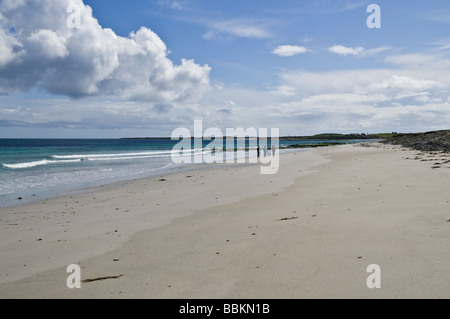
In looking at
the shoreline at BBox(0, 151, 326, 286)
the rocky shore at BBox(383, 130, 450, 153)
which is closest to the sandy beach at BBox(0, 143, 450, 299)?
the shoreline at BBox(0, 151, 326, 286)

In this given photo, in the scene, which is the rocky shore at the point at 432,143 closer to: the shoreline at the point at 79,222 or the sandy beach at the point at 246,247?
the sandy beach at the point at 246,247

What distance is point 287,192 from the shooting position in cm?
1329

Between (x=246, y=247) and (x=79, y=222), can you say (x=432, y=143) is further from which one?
(x=79, y=222)

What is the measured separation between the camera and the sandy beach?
15.1 feet

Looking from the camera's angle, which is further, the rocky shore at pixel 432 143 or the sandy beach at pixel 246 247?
the rocky shore at pixel 432 143

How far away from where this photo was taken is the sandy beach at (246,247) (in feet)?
15.1

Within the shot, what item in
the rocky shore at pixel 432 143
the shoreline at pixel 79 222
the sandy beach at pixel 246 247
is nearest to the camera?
the sandy beach at pixel 246 247

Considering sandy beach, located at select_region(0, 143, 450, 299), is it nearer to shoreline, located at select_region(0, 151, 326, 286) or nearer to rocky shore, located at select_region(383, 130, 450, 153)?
shoreline, located at select_region(0, 151, 326, 286)

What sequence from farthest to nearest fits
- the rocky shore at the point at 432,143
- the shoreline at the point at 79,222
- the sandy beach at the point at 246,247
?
the rocky shore at the point at 432,143 → the shoreline at the point at 79,222 → the sandy beach at the point at 246,247

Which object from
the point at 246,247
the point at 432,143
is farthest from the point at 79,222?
the point at 432,143

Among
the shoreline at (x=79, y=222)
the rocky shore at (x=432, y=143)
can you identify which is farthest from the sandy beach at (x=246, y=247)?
the rocky shore at (x=432, y=143)

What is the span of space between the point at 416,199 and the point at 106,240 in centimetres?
833
